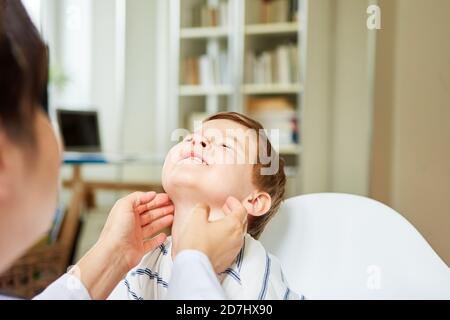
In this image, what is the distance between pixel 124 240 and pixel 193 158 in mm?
141

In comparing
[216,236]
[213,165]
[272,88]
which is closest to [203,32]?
[272,88]

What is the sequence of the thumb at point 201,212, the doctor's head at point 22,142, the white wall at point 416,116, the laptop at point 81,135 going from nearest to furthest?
the doctor's head at point 22,142, the thumb at point 201,212, the white wall at point 416,116, the laptop at point 81,135

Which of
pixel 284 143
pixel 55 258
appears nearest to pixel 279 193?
pixel 284 143

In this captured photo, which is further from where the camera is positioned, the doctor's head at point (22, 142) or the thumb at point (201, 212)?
the thumb at point (201, 212)

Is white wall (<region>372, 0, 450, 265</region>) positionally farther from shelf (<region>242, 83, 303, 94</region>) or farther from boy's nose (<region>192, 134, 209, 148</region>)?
boy's nose (<region>192, 134, 209, 148</region>)

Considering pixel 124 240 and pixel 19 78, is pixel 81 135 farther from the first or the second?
pixel 19 78

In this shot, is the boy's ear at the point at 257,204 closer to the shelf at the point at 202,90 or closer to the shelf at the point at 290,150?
the shelf at the point at 290,150

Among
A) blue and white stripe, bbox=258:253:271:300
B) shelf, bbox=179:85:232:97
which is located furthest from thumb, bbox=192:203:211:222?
shelf, bbox=179:85:232:97

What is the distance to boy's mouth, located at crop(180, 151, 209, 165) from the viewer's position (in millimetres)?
606

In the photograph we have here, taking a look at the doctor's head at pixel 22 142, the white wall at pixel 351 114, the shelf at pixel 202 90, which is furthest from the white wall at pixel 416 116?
the doctor's head at pixel 22 142

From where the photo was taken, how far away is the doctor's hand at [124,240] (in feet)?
1.94

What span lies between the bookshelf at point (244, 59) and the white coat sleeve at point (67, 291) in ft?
0.88
